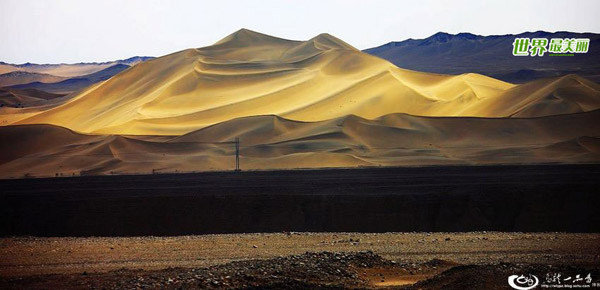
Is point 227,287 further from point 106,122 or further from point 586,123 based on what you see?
point 106,122

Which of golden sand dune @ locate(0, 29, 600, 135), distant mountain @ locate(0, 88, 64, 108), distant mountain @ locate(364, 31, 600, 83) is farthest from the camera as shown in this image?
distant mountain @ locate(364, 31, 600, 83)

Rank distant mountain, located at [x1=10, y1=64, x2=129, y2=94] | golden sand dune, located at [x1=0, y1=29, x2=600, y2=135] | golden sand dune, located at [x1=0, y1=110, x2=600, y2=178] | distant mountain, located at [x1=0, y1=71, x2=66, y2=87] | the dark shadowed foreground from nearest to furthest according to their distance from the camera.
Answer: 1. the dark shadowed foreground
2. golden sand dune, located at [x1=0, y1=110, x2=600, y2=178]
3. golden sand dune, located at [x1=0, y1=29, x2=600, y2=135]
4. distant mountain, located at [x1=10, y1=64, x2=129, y2=94]
5. distant mountain, located at [x1=0, y1=71, x2=66, y2=87]

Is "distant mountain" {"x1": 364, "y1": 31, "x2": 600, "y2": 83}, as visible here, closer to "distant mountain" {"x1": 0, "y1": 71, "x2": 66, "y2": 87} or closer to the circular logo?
"distant mountain" {"x1": 0, "y1": 71, "x2": 66, "y2": 87}

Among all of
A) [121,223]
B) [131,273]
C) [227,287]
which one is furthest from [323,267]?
[121,223]

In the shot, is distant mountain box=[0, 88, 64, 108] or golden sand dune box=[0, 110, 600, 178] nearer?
golden sand dune box=[0, 110, 600, 178]

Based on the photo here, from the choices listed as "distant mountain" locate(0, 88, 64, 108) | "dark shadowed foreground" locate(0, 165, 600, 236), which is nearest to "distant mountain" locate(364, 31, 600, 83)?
Result: "distant mountain" locate(0, 88, 64, 108)

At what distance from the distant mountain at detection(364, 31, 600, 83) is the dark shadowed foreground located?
91531 mm

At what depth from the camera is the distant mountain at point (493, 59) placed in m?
138

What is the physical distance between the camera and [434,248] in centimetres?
2086

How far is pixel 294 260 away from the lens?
53.8 feet

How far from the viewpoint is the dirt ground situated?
1494 centimetres

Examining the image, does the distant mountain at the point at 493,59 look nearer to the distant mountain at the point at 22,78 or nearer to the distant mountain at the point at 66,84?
the distant mountain at the point at 66,84

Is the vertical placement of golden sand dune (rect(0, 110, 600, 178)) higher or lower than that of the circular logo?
lower

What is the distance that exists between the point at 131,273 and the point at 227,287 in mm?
3174
